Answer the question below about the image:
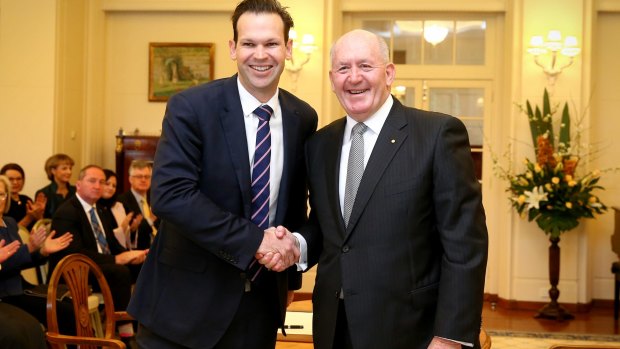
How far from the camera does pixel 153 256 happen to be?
2.73 m

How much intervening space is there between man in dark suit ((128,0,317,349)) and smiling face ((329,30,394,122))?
0.22m

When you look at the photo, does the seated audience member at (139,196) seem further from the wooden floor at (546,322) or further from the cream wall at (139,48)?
the wooden floor at (546,322)

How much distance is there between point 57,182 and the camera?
8.16 metres

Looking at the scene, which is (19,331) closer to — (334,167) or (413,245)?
(334,167)

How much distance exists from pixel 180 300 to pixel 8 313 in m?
2.56

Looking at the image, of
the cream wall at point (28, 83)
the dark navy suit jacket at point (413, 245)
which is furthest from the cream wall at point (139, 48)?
the dark navy suit jacket at point (413, 245)

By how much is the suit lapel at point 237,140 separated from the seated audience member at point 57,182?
225 inches

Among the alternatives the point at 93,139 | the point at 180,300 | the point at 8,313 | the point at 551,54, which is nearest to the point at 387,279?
the point at 180,300

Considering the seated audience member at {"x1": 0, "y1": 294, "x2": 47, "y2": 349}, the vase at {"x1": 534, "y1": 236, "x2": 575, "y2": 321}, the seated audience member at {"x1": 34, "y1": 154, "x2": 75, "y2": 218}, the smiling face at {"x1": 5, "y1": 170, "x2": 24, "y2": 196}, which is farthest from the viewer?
the vase at {"x1": 534, "y1": 236, "x2": 575, "y2": 321}

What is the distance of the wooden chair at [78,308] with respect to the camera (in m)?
3.79

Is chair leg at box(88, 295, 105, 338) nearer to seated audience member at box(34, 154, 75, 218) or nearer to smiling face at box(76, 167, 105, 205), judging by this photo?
smiling face at box(76, 167, 105, 205)

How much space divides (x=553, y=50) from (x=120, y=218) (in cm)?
460

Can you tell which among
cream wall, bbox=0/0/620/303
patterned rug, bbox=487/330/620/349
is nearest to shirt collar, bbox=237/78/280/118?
patterned rug, bbox=487/330/620/349

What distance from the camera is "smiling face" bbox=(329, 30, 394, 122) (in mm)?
2590
